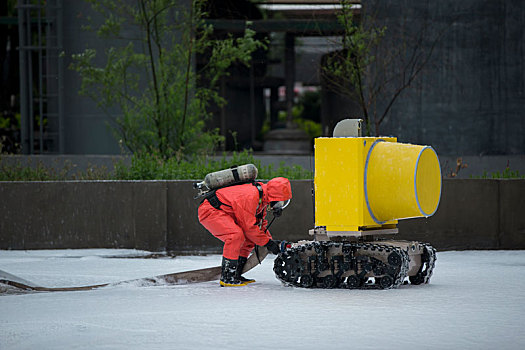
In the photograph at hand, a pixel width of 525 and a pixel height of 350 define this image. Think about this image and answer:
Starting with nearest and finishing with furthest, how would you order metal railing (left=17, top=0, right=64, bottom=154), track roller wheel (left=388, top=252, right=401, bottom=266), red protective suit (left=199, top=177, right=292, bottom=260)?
1. track roller wheel (left=388, top=252, right=401, bottom=266)
2. red protective suit (left=199, top=177, right=292, bottom=260)
3. metal railing (left=17, top=0, right=64, bottom=154)

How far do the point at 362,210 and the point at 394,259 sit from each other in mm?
613

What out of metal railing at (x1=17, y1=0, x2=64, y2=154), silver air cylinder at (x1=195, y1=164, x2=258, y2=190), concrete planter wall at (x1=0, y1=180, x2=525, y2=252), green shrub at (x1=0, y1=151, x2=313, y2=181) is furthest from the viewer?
metal railing at (x1=17, y1=0, x2=64, y2=154)

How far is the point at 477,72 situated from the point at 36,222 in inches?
472

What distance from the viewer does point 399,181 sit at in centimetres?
809

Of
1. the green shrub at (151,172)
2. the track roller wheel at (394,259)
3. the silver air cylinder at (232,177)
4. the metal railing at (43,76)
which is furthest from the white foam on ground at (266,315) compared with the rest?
the metal railing at (43,76)

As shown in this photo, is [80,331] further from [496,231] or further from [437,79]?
[437,79]

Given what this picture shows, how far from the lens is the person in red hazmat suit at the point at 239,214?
Answer: 27.4ft

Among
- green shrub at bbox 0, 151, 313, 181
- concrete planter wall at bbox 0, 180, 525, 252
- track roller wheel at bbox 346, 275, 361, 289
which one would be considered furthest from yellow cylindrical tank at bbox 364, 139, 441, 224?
green shrub at bbox 0, 151, 313, 181

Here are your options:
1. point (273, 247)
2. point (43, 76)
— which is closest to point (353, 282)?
point (273, 247)

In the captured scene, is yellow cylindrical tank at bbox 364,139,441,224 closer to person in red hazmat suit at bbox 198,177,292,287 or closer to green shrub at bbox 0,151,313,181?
person in red hazmat suit at bbox 198,177,292,287

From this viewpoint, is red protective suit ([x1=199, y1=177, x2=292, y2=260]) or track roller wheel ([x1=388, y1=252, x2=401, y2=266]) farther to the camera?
red protective suit ([x1=199, y1=177, x2=292, y2=260])

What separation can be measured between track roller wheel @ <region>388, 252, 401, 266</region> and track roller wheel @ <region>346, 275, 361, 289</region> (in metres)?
0.37

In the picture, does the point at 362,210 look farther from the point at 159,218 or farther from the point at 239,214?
the point at 159,218

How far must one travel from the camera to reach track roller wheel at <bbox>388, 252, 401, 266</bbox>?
25.9 ft
